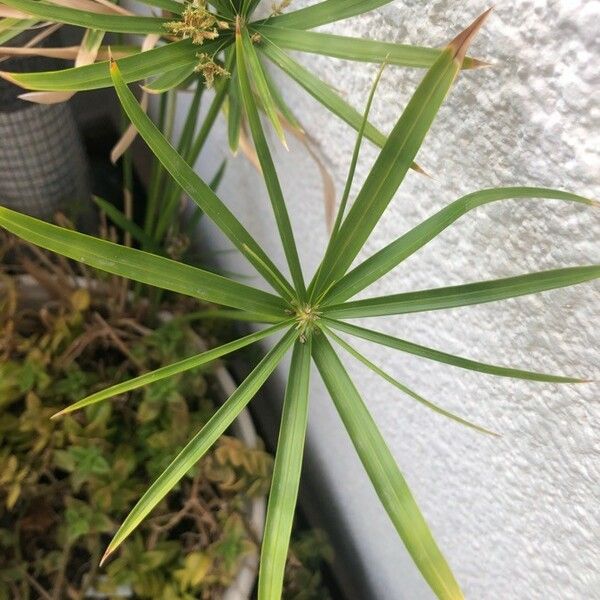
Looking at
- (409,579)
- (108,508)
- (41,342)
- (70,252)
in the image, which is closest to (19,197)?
(41,342)

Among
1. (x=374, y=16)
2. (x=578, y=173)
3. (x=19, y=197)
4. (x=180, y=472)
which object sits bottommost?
(x=180, y=472)

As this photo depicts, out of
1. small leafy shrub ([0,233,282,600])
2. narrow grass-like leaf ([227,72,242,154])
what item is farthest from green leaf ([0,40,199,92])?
small leafy shrub ([0,233,282,600])

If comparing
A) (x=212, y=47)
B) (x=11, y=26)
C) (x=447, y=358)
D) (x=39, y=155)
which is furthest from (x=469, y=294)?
(x=39, y=155)

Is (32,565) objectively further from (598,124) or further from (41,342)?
(598,124)

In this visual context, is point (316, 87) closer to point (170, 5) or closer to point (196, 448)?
point (170, 5)

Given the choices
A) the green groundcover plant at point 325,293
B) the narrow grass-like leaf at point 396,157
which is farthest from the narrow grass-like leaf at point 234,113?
the narrow grass-like leaf at point 396,157

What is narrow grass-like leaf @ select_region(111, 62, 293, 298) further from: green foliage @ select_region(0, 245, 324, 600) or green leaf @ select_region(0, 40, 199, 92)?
green foliage @ select_region(0, 245, 324, 600)

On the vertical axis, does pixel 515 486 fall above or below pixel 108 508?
below
